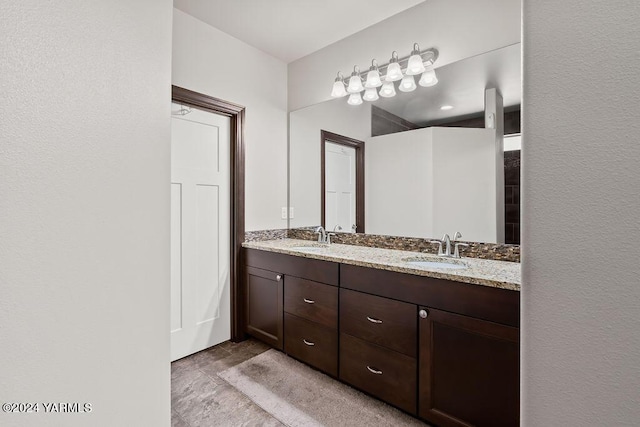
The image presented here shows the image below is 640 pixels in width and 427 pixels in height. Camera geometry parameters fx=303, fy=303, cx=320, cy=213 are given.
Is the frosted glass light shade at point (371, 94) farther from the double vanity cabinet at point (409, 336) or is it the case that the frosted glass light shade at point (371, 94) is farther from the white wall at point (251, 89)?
the double vanity cabinet at point (409, 336)

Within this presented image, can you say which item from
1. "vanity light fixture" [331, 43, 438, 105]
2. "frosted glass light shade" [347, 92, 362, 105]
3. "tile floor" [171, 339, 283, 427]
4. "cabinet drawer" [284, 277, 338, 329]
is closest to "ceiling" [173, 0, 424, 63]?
"vanity light fixture" [331, 43, 438, 105]

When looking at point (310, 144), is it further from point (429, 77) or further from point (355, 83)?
point (429, 77)

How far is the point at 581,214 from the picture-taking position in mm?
590

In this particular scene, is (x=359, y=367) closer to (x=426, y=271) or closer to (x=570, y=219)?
(x=426, y=271)

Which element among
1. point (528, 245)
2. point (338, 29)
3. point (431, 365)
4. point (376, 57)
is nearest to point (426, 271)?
point (431, 365)

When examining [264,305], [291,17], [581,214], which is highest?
[291,17]

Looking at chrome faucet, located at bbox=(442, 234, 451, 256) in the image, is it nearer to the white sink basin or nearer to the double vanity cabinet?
the white sink basin

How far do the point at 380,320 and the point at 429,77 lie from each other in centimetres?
163

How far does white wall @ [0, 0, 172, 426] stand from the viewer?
2.66 ft

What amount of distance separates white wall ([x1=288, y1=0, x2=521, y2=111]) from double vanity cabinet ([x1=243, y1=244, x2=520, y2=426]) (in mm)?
1496

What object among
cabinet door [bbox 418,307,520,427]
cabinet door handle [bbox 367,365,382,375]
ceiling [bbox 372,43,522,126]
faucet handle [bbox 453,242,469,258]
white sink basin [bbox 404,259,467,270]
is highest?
ceiling [bbox 372,43,522,126]

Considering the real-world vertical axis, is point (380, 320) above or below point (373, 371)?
above

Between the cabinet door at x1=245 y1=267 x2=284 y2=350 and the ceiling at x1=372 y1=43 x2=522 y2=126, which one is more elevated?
the ceiling at x1=372 y1=43 x2=522 y2=126

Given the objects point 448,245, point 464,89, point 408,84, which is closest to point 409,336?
point 448,245
